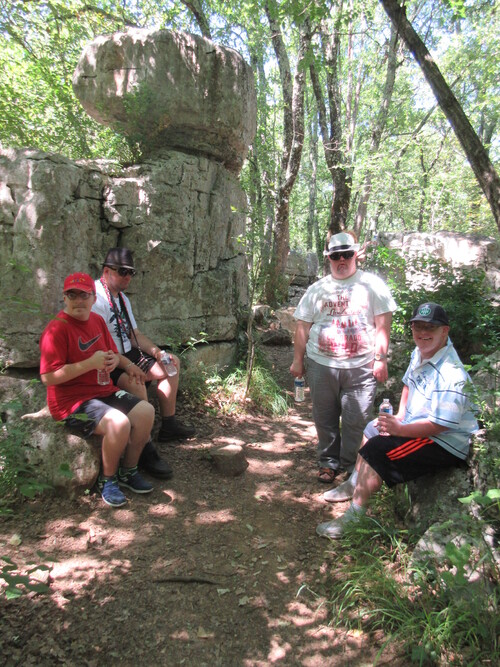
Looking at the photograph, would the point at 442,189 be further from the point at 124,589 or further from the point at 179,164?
the point at 124,589

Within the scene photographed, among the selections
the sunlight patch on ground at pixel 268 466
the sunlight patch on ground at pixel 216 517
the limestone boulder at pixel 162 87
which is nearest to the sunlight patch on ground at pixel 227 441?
the sunlight patch on ground at pixel 268 466

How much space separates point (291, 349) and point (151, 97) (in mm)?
4806

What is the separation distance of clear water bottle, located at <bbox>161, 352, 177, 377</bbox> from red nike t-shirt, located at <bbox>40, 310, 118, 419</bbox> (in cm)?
78

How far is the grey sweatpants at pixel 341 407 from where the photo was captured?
135 inches

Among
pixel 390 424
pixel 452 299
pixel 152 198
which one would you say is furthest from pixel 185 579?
pixel 452 299

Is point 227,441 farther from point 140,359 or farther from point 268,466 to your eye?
point 140,359

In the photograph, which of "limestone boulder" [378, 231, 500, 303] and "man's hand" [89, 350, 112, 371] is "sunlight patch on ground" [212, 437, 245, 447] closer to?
"man's hand" [89, 350, 112, 371]

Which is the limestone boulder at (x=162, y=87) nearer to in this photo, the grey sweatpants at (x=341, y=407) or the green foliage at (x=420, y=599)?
the grey sweatpants at (x=341, y=407)

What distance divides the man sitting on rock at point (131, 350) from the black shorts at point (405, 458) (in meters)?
1.82

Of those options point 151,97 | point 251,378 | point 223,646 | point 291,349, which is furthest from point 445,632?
point 291,349

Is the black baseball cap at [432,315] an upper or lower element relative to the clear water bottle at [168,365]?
upper

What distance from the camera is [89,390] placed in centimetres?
321

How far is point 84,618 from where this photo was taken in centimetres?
220

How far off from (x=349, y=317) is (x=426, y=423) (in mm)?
1180
